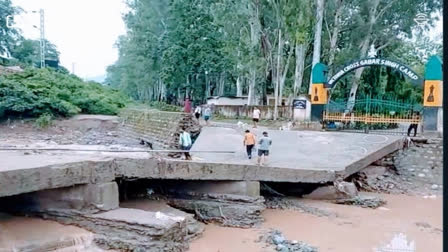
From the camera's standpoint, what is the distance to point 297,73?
70.4ft

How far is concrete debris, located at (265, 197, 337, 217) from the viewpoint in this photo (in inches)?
356

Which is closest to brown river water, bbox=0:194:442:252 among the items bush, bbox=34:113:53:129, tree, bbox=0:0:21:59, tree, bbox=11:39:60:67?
bush, bbox=34:113:53:129

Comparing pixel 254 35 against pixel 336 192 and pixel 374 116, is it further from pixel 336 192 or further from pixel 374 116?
pixel 336 192

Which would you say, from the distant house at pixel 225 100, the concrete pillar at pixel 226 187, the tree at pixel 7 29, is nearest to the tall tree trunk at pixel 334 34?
the distant house at pixel 225 100

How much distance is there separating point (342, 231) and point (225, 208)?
84.8 inches

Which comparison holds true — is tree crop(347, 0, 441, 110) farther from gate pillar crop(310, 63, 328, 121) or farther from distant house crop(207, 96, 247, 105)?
distant house crop(207, 96, 247, 105)

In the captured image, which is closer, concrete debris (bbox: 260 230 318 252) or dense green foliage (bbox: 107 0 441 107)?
concrete debris (bbox: 260 230 318 252)

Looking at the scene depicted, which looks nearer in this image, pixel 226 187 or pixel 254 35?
pixel 226 187

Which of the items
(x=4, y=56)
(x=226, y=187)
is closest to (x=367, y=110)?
(x=226, y=187)

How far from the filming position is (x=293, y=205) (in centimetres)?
955

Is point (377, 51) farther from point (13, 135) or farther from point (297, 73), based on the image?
point (13, 135)

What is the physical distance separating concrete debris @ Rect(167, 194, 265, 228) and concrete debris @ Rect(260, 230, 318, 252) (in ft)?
2.24

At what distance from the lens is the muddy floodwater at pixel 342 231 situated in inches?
281

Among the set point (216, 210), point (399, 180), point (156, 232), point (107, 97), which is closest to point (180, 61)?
point (107, 97)
